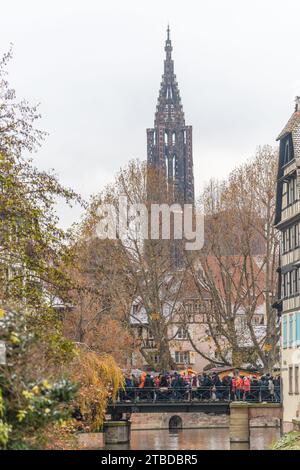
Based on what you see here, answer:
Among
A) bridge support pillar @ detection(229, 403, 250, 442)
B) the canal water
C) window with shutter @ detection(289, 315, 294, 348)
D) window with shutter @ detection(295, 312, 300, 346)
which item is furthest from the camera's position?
window with shutter @ detection(289, 315, 294, 348)

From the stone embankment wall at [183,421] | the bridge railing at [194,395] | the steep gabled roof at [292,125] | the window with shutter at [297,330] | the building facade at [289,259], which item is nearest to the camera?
the window with shutter at [297,330]

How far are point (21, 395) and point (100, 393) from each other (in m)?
28.1

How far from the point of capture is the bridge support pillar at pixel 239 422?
6209cm

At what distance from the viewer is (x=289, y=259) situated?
2530 inches

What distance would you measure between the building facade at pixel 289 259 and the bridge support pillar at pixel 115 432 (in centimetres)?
752

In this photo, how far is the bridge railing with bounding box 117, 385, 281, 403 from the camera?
208 feet

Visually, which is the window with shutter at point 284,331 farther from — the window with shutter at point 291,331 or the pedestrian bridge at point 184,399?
the pedestrian bridge at point 184,399

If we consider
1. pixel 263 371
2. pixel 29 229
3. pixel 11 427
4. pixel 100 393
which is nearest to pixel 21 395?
pixel 11 427

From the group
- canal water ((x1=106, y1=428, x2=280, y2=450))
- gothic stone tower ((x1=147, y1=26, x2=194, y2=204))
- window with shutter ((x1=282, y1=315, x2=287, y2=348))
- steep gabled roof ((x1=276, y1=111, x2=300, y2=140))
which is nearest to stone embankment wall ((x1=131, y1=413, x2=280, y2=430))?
canal water ((x1=106, y1=428, x2=280, y2=450))

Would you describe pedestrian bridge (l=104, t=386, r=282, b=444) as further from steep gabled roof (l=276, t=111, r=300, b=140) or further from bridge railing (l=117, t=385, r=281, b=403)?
steep gabled roof (l=276, t=111, r=300, b=140)

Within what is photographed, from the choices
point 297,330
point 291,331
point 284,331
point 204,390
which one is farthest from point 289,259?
point 204,390

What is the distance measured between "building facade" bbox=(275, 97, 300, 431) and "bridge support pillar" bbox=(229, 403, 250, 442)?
182 cm

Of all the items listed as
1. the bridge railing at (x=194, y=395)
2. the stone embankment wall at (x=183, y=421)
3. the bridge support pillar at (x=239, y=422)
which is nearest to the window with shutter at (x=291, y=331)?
the bridge railing at (x=194, y=395)
